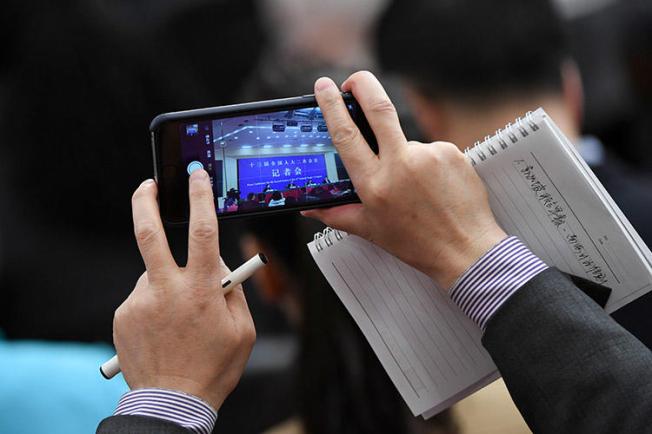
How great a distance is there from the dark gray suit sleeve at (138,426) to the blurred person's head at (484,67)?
3.94 feet

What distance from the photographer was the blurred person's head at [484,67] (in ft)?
6.36

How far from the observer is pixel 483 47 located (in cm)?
197

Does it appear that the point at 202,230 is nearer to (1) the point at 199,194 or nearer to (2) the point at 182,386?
(1) the point at 199,194

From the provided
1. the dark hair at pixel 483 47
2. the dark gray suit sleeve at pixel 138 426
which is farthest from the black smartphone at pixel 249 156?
the dark hair at pixel 483 47

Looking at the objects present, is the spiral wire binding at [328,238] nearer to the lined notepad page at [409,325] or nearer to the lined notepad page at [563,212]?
the lined notepad page at [409,325]

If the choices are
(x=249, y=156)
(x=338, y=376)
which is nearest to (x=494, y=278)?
(x=249, y=156)

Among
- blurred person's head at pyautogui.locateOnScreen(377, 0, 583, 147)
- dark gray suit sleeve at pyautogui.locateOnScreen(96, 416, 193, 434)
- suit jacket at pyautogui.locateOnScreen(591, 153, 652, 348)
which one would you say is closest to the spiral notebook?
dark gray suit sleeve at pyautogui.locateOnScreen(96, 416, 193, 434)

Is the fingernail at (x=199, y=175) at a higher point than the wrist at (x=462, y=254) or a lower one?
higher

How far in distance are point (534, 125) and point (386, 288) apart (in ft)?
0.78

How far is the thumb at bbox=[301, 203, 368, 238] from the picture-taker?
93cm

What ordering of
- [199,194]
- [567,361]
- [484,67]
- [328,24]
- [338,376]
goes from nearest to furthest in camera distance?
[567,361] < [199,194] < [338,376] < [484,67] < [328,24]

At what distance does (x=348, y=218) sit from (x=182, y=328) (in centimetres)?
21

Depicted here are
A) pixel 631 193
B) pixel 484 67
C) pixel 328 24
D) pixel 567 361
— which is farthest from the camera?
pixel 328 24

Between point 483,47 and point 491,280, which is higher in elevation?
point 483,47
